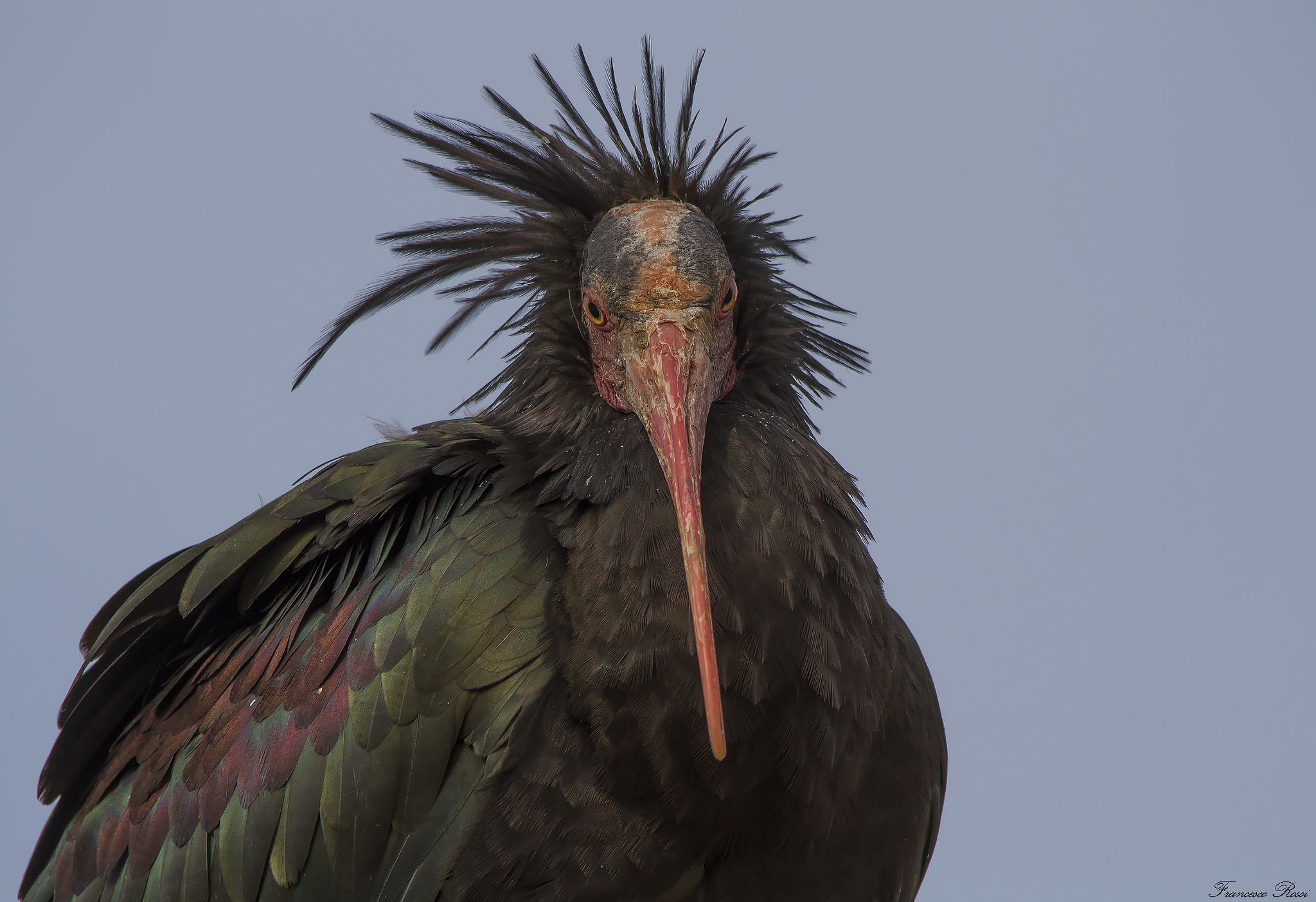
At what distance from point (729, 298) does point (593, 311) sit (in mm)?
552

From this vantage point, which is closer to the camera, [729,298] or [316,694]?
[316,694]

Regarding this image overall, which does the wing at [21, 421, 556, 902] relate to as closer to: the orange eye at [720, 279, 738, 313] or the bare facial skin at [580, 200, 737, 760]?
the bare facial skin at [580, 200, 737, 760]

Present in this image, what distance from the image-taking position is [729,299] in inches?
213


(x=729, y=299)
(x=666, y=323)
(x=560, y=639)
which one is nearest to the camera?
(x=560, y=639)

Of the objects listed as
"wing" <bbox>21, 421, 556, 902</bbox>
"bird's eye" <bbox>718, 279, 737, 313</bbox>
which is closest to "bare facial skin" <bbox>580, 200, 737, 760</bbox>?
"bird's eye" <bbox>718, 279, 737, 313</bbox>

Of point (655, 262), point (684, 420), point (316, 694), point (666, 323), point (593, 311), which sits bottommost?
point (316, 694)

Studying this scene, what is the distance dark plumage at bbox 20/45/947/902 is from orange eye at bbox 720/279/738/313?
0.10ft

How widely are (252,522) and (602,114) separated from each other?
2.31 metres

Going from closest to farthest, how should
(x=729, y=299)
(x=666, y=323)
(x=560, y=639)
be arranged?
(x=560, y=639), (x=666, y=323), (x=729, y=299)

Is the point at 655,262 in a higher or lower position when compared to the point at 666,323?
higher

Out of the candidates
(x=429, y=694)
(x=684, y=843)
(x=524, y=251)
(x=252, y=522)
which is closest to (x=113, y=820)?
(x=252, y=522)

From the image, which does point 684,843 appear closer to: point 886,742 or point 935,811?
point 886,742

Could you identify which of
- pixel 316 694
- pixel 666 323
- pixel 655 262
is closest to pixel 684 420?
pixel 666 323

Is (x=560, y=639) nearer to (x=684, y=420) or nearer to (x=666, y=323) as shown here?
(x=684, y=420)
